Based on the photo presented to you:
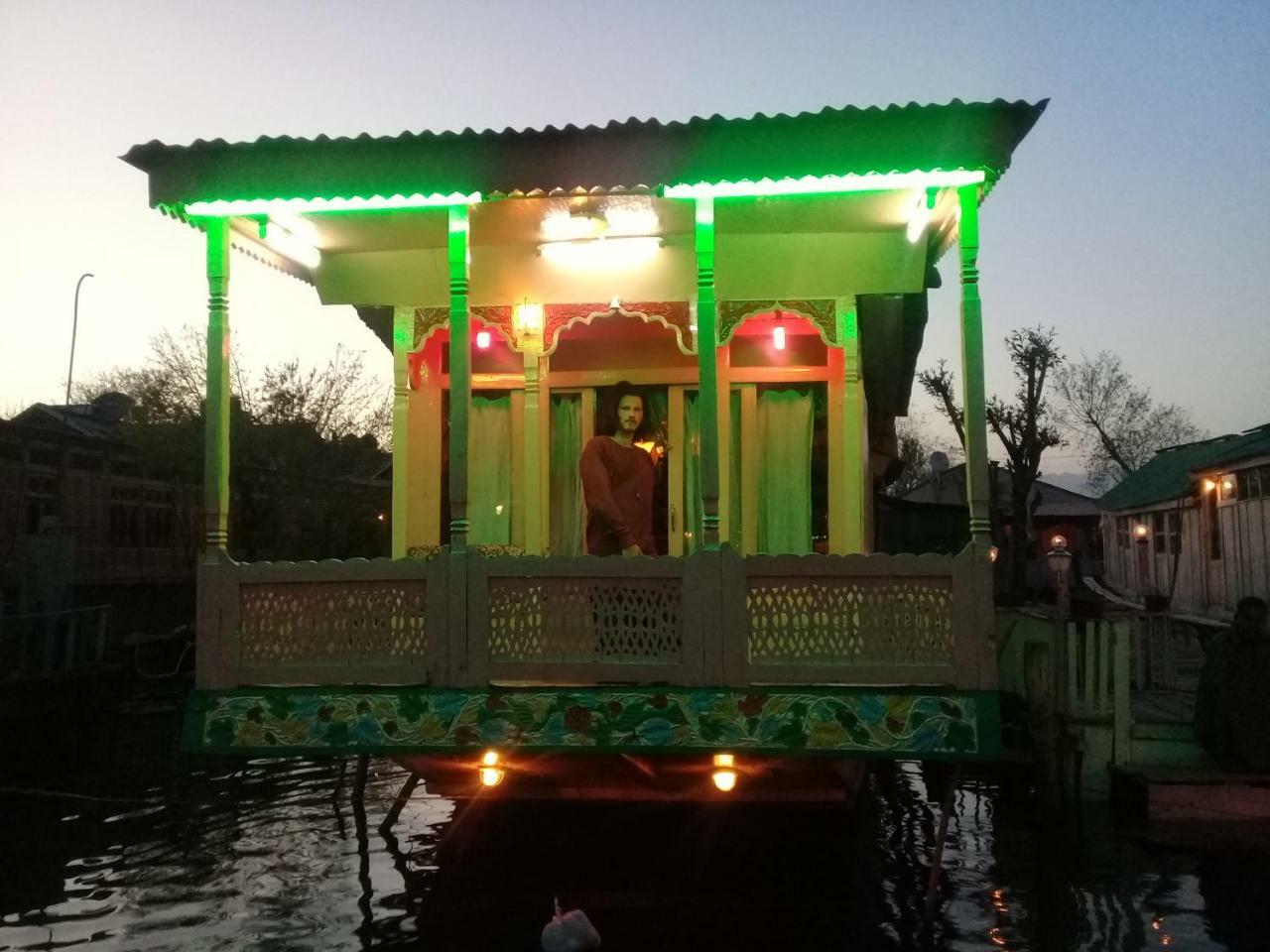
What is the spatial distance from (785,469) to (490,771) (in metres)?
3.50

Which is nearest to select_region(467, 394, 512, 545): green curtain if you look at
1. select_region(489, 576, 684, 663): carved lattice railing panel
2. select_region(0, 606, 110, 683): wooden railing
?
select_region(489, 576, 684, 663): carved lattice railing panel

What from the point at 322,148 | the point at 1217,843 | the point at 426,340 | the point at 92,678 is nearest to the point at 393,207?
the point at 322,148

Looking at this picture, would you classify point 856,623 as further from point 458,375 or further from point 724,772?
point 458,375

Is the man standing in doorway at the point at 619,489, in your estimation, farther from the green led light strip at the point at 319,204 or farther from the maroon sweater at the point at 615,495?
the green led light strip at the point at 319,204

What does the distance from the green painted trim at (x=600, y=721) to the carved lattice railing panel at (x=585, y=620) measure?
0.19 metres

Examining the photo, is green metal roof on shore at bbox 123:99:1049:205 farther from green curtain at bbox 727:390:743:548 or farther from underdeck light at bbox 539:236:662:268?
green curtain at bbox 727:390:743:548

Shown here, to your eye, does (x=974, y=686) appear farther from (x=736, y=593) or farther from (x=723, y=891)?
(x=723, y=891)

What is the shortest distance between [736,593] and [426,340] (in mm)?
4276

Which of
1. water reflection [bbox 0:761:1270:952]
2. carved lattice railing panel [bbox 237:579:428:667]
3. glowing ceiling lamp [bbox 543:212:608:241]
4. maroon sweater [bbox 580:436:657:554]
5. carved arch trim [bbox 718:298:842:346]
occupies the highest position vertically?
glowing ceiling lamp [bbox 543:212:608:241]

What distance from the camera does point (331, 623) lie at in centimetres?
571

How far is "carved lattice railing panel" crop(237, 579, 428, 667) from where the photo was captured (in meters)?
5.68

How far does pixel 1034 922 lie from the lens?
254 inches

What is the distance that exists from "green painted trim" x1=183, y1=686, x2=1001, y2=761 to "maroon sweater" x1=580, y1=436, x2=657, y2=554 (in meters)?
1.42

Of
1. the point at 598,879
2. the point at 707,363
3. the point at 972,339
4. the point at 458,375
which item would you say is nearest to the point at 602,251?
the point at 458,375
